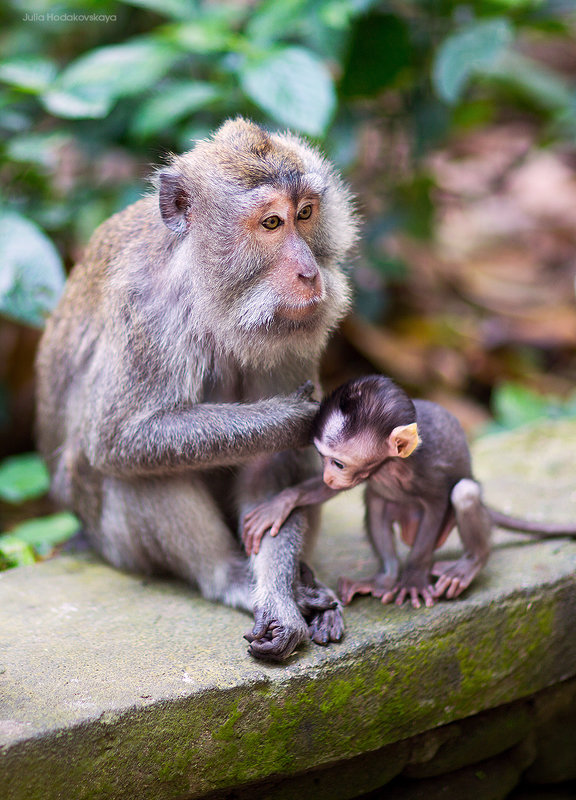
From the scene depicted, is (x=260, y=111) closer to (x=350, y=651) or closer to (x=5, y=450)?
(x=5, y=450)

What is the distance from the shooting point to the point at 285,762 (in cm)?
332

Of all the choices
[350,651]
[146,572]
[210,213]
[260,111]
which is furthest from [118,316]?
[260,111]

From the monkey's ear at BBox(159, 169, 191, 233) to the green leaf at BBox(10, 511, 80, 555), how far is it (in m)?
2.11

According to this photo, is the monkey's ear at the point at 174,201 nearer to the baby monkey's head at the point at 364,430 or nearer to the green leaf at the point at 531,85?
the baby monkey's head at the point at 364,430

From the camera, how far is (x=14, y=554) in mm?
4773

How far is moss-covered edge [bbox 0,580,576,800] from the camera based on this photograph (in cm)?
295

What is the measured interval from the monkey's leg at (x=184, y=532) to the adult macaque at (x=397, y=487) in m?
0.15

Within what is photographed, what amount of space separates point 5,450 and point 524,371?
4.75 m

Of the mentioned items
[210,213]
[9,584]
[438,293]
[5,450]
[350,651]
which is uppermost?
[210,213]

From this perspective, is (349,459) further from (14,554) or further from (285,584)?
(14,554)

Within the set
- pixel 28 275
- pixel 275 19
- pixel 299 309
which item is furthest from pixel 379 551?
pixel 275 19

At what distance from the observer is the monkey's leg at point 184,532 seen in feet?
12.9
